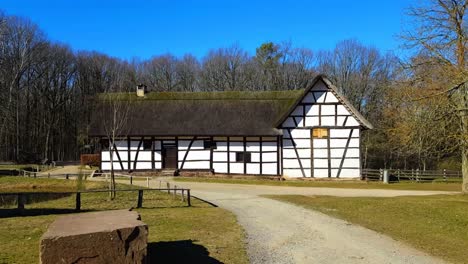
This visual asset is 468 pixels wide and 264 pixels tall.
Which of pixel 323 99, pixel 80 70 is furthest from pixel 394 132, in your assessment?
pixel 80 70

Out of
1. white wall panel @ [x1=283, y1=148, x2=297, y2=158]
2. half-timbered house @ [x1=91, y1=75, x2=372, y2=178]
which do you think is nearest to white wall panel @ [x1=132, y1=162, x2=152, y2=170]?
half-timbered house @ [x1=91, y1=75, x2=372, y2=178]

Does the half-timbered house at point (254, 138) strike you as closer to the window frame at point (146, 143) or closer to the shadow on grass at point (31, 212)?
the window frame at point (146, 143)

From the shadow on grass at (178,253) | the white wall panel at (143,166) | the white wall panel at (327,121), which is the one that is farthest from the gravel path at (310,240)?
the white wall panel at (143,166)

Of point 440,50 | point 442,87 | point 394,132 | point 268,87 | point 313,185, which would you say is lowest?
point 313,185

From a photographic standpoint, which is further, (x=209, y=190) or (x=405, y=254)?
(x=209, y=190)

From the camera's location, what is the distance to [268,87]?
6606cm

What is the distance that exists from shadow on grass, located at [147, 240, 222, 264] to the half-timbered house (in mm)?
24515

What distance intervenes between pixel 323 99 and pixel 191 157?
11.4 metres

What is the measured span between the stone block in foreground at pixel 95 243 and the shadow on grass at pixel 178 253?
5.09ft

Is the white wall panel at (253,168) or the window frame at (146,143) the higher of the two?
the window frame at (146,143)

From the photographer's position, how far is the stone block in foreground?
6969mm

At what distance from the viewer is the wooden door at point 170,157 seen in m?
36.0

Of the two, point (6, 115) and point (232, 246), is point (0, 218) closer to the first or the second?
point (232, 246)

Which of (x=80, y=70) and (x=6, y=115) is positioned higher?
(x=80, y=70)
